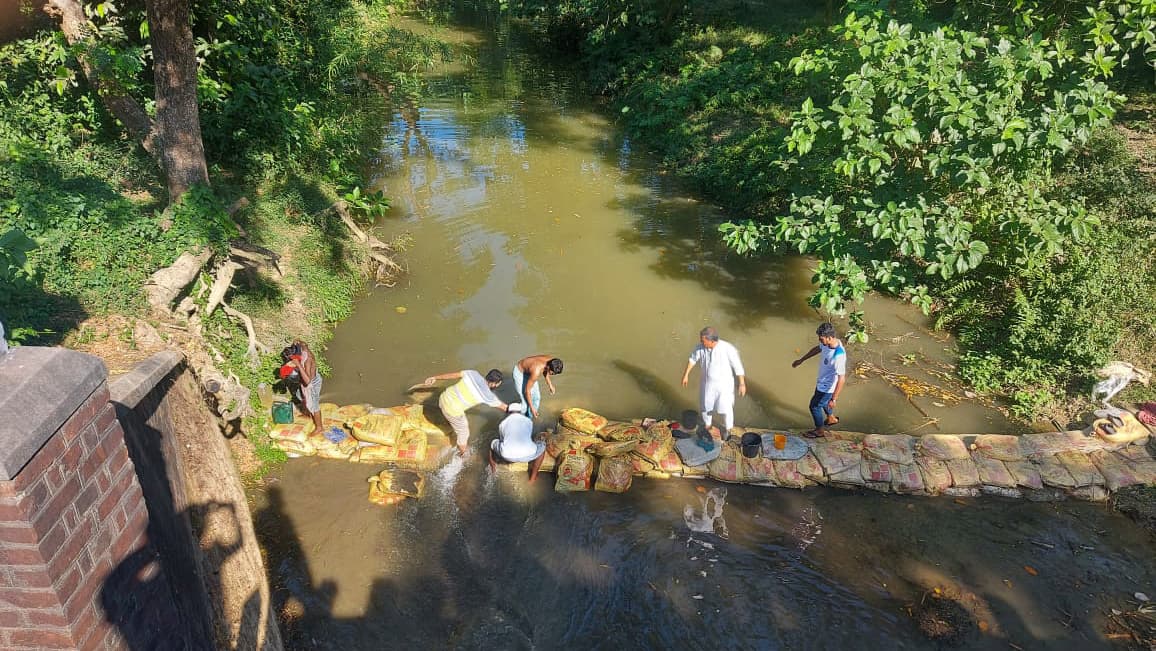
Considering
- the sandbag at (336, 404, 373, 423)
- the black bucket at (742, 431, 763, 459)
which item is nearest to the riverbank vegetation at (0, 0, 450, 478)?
the sandbag at (336, 404, 373, 423)

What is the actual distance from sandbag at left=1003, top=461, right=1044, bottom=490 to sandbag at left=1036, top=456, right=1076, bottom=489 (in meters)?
0.05

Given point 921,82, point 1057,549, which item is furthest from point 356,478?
point 921,82

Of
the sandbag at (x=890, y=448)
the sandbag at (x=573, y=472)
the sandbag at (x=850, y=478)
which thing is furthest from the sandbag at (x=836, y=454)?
the sandbag at (x=573, y=472)

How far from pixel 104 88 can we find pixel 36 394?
8.31 metres

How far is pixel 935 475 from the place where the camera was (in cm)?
654

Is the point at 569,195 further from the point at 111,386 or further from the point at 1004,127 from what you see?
the point at 111,386

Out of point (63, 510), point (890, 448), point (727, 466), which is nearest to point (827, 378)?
point (890, 448)

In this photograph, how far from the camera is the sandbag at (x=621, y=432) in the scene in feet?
22.2

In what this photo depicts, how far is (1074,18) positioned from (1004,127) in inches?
112

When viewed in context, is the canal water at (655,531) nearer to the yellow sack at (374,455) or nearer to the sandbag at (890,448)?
the yellow sack at (374,455)

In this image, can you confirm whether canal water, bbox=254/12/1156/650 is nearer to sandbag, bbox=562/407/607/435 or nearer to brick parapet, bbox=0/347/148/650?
sandbag, bbox=562/407/607/435

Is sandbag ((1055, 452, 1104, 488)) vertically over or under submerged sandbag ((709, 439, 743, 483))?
over

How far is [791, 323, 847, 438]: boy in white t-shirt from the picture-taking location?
21.5ft

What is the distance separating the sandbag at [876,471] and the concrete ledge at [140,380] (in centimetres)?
626
